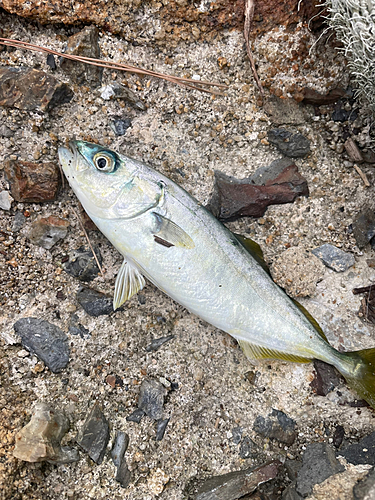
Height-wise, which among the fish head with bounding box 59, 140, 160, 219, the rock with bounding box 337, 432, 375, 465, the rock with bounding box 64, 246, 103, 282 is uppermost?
the fish head with bounding box 59, 140, 160, 219

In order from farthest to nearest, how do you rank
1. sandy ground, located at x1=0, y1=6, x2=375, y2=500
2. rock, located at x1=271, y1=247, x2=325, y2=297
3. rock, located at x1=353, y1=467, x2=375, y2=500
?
rock, located at x1=271, y1=247, x2=325, y2=297 < sandy ground, located at x1=0, y1=6, x2=375, y2=500 < rock, located at x1=353, y1=467, x2=375, y2=500

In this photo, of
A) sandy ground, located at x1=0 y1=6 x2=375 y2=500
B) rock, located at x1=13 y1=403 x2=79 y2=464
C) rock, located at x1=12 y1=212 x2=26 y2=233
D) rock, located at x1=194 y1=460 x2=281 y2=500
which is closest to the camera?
rock, located at x1=13 y1=403 x2=79 y2=464

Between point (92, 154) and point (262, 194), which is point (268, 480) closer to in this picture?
point (262, 194)

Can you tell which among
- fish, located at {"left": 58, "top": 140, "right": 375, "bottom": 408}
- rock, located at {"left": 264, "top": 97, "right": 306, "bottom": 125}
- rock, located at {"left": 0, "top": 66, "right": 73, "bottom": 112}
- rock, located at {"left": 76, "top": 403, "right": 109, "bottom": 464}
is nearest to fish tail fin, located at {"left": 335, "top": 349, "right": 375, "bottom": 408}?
fish, located at {"left": 58, "top": 140, "right": 375, "bottom": 408}

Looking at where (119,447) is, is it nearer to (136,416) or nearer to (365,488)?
(136,416)

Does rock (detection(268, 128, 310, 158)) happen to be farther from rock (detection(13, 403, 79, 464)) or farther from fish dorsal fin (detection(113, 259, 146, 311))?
rock (detection(13, 403, 79, 464))

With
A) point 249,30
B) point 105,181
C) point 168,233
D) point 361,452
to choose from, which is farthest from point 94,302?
point 249,30

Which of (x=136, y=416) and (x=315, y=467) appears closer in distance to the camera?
(x=315, y=467)
